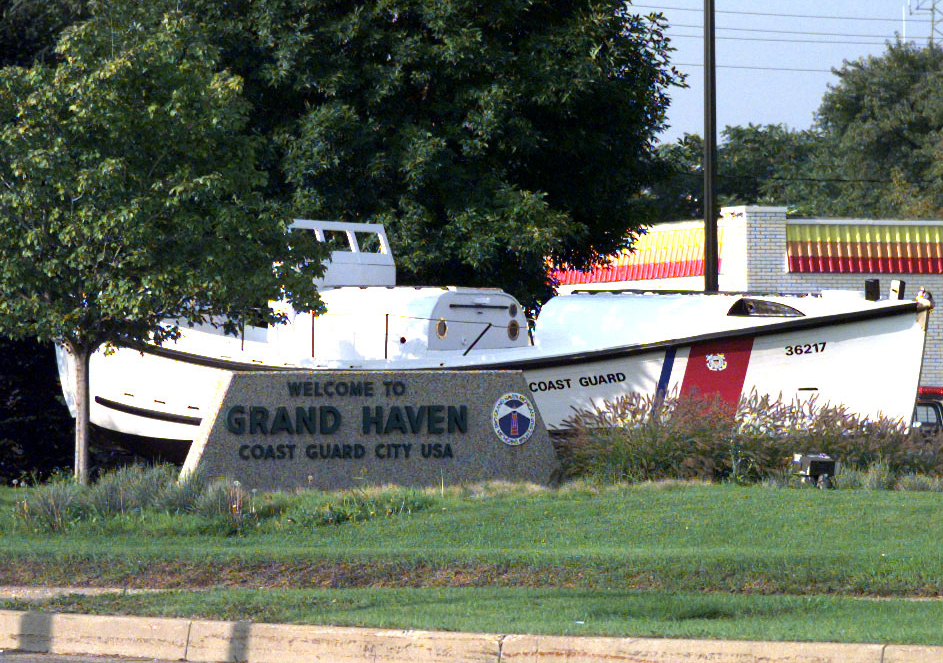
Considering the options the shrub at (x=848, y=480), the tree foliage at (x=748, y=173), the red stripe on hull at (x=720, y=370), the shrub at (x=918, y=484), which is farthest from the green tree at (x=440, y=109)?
the tree foliage at (x=748, y=173)

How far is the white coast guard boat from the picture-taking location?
1739cm

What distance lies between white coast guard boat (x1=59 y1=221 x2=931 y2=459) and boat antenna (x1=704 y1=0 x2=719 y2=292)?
281cm

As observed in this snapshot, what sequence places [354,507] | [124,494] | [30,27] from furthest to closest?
1. [30,27]
2. [124,494]
3. [354,507]

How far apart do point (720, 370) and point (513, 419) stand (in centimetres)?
332

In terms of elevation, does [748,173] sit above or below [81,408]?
above

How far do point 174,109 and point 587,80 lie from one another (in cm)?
835

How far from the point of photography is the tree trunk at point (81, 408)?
649 inches

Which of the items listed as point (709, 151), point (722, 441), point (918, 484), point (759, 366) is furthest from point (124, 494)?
point (709, 151)

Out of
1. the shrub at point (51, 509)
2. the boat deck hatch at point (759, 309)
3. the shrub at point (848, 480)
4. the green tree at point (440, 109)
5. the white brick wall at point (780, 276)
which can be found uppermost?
the green tree at point (440, 109)

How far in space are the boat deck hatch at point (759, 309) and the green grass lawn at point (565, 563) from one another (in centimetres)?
421

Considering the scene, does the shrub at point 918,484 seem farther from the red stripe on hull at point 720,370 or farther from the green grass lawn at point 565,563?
the red stripe on hull at point 720,370

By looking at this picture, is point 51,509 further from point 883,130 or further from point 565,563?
point 883,130

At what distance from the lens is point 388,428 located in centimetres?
1584

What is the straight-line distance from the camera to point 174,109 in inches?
625
